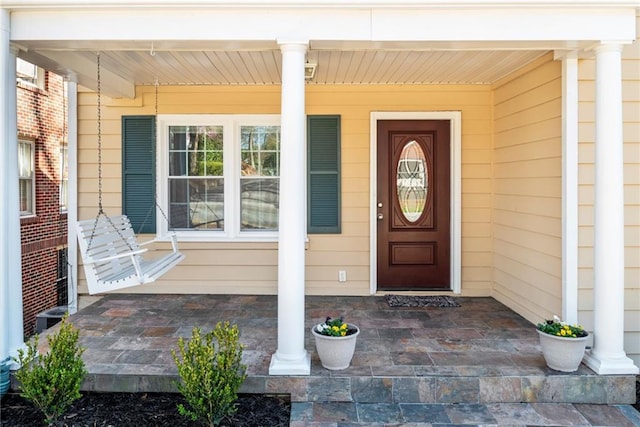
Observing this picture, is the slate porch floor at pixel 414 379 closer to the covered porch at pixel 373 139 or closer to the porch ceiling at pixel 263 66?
the covered porch at pixel 373 139

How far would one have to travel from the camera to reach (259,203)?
17.5ft

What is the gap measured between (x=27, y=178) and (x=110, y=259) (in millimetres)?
7836

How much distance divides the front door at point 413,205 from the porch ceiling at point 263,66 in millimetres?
602

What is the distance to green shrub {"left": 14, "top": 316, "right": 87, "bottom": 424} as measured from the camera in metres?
2.72

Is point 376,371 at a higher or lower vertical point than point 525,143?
lower

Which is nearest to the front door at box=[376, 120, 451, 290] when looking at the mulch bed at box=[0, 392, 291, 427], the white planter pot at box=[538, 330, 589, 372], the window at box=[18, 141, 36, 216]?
the white planter pot at box=[538, 330, 589, 372]

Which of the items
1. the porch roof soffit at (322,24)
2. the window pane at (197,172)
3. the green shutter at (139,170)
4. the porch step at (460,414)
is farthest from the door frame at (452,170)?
the green shutter at (139,170)

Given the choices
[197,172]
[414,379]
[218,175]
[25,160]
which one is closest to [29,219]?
[25,160]

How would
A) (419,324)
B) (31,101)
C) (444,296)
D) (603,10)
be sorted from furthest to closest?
1. (31,101)
2. (444,296)
3. (419,324)
4. (603,10)

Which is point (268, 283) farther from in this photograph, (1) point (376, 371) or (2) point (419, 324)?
(1) point (376, 371)

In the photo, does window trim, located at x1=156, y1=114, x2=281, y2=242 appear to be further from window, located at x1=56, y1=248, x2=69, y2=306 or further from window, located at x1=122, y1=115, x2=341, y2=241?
window, located at x1=56, y1=248, x2=69, y2=306

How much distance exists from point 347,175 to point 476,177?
56.2 inches

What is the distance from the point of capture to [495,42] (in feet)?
10.7

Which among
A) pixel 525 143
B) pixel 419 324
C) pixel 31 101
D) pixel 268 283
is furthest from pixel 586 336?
pixel 31 101
